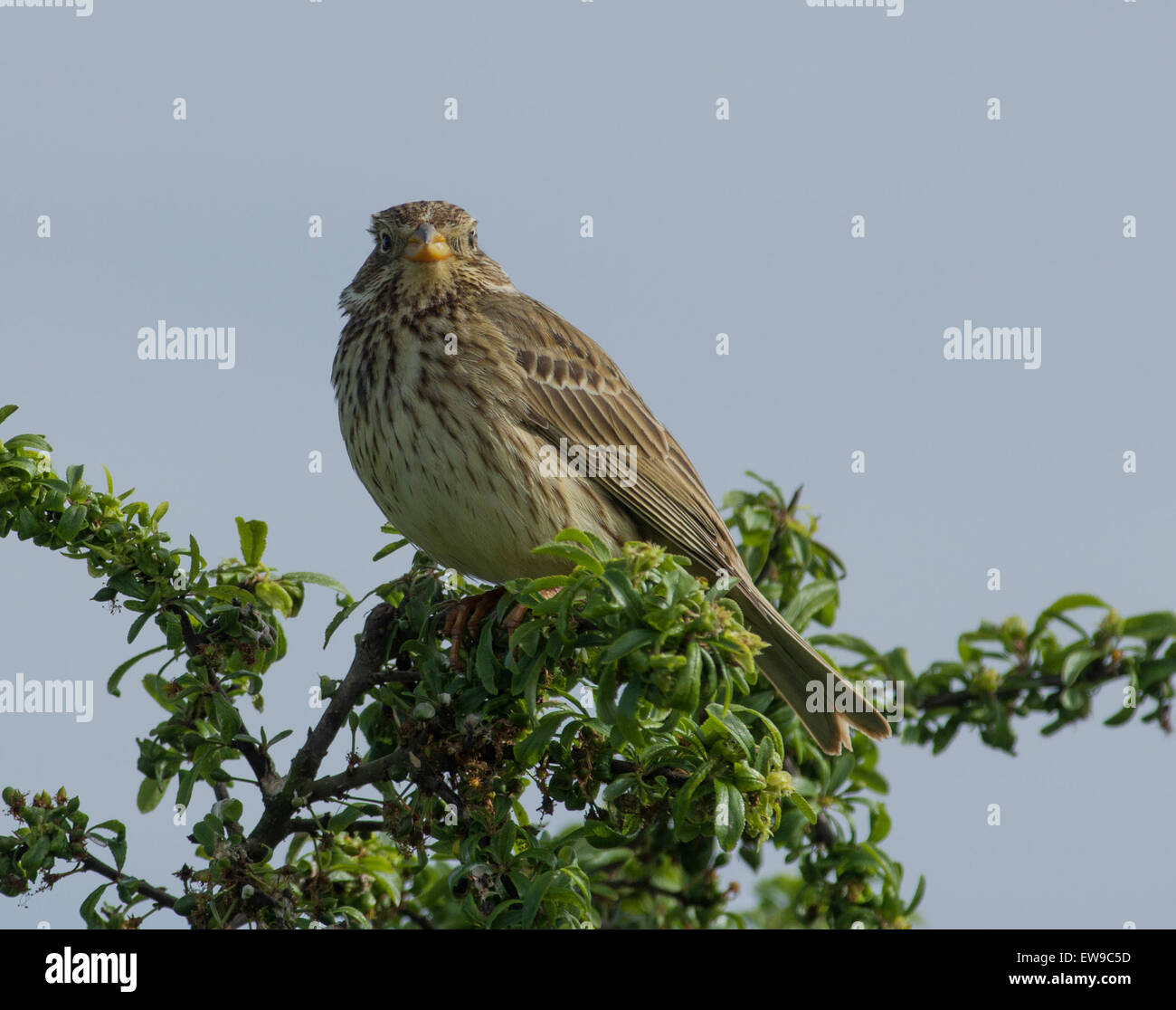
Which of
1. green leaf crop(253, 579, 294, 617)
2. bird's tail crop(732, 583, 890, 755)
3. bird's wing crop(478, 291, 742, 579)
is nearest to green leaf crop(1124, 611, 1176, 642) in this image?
bird's tail crop(732, 583, 890, 755)

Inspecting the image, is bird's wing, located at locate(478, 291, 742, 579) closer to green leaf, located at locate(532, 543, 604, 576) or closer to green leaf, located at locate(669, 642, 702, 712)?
green leaf, located at locate(532, 543, 604, 576)

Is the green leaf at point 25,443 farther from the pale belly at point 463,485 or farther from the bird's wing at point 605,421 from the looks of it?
the bird's wing at point 605,421

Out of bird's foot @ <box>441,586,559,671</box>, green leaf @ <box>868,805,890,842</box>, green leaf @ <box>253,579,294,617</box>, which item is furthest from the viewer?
green leaf @ <box>868,805,890,842</box>

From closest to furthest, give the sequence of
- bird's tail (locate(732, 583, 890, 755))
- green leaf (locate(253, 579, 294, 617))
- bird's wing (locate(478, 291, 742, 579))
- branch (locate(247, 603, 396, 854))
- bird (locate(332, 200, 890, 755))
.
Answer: branch (locate(247, 603, 396, 854))
green leaf (locate(253, 579, 294, 617))
bird's tail (locate(732, 583, 890, 755))
bird (locate(332, 200, 890, 755))
bird's wing (locate(478, 291, 742, 579))

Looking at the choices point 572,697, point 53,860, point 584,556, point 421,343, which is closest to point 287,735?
point 53,860

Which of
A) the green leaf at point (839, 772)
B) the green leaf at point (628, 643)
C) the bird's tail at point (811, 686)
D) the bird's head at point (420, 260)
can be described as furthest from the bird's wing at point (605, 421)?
the green leaf at point (628, 643)

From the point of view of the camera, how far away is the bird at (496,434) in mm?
5098

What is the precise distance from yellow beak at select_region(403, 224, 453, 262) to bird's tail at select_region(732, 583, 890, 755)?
1.89m

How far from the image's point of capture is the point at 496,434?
5312 mm

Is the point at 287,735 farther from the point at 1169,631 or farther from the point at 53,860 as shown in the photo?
the point at 1169,631

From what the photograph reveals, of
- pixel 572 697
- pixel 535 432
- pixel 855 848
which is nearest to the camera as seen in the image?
pixel 572 697

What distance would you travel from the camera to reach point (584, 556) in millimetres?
2920

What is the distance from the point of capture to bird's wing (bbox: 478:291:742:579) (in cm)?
564

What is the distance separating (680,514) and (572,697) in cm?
248
